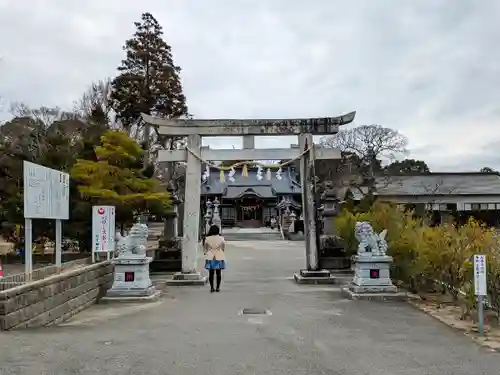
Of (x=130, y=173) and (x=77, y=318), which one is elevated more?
(x=130, y=173)

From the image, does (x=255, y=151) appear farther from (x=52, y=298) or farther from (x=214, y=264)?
(x=52, y=298)

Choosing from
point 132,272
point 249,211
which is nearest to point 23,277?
point 132,272

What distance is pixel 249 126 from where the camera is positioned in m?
16.0

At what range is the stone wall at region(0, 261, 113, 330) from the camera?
762 cm

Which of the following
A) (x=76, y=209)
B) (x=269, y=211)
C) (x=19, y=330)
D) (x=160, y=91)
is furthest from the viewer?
(x=269, y=211)

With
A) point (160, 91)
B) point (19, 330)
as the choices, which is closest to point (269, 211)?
point (160, 91)

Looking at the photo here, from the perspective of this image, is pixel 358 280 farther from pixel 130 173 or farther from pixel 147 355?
pixel 130 173

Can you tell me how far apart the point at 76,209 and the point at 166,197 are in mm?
3352

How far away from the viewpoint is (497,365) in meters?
6.41

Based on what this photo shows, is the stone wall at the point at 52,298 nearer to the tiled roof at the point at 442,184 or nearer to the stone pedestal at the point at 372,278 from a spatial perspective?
the stone pedestal at the point at 372,278

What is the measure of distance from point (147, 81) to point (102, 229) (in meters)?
25.0

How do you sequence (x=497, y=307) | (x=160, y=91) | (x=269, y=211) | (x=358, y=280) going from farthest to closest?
(x=269, y=211) < (x=160, y=91) < (x=358, y=280) < (x=497, y=307)

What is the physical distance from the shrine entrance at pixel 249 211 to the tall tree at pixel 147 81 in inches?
952

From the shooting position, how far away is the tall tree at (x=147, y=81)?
1415 inches
